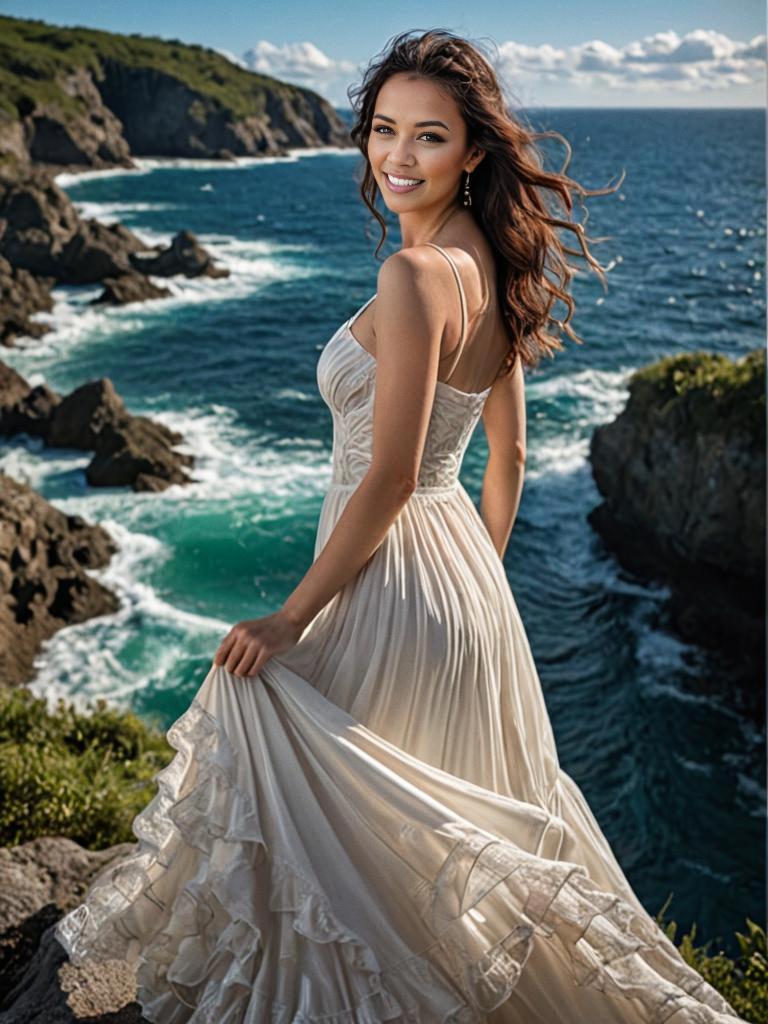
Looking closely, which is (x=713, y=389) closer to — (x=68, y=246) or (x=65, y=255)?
(x=65, y=255)

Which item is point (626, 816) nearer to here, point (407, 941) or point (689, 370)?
point (689, 370)

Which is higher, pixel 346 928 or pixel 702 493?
pixel 346 928

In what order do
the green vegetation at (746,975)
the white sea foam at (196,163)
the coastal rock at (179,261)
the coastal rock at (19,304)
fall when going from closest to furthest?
the green vegetation at (746,975) → the coastal rock at (19,304) → the coastal rock at (179,261) → the white sea foam at (196,163)

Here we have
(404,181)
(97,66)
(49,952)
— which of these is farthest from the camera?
(97,66)

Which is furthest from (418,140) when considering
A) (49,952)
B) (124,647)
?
(124,647)

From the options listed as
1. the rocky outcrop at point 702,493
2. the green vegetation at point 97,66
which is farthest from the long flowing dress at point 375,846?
the green vegetation at point 97,66

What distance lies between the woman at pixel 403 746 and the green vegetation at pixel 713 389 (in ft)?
39.0

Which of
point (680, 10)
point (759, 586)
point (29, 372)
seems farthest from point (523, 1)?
point (759, 586)

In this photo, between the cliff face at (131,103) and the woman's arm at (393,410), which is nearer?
the woman's arm at (393,410)

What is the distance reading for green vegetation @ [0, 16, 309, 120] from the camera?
67250mm

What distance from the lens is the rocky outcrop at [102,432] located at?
60.7 feet

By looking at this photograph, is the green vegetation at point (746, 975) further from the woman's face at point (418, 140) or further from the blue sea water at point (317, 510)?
the blue sea water at point (317, 510)

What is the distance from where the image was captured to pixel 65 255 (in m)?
34.2

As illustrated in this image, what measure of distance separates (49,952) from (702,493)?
505 inches
